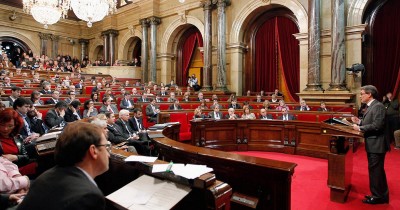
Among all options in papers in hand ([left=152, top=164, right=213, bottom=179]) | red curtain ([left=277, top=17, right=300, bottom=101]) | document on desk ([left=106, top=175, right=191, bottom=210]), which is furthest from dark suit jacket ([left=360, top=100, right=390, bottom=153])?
red curtain ([left=277, top=17, right=300, bottom=101])

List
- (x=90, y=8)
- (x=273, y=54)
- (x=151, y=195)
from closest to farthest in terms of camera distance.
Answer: (x=151, y=195) < (x=90, y=8) < (x=273, y=54)

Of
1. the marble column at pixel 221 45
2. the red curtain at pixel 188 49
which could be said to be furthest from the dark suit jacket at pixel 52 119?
the red curtain at pixel 188 49

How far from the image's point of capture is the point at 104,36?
16.2m

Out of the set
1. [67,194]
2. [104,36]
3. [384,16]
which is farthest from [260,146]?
[104,36]

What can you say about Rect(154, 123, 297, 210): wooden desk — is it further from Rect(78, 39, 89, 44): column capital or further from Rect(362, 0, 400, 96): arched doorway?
Rect(78, 39, 89, 44): column capital

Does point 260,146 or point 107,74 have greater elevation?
point 107,74

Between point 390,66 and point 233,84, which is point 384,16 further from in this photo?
point 233,84

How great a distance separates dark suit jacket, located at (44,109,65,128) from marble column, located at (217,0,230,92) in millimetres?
6880

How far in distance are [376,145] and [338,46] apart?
228 inches

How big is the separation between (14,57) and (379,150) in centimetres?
1862

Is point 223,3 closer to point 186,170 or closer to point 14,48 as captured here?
point 186,170

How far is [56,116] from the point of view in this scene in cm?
460

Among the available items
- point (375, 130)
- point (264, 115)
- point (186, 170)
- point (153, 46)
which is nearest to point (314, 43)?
point (264, 115)

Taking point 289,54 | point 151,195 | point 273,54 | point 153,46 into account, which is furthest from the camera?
point 153,46
